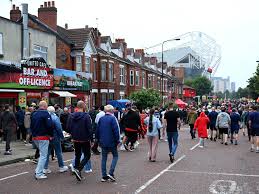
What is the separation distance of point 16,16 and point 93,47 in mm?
7829

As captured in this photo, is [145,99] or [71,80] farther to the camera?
[145,99]

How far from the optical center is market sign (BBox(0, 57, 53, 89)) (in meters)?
22.5

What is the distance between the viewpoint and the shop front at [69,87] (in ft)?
93.4

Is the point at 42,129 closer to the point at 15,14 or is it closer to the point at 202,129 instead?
the point at 202,129

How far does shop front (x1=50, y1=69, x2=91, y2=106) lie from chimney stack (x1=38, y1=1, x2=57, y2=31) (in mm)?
5222

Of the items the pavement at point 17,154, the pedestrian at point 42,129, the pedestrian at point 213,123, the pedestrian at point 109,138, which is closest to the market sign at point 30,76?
the pavement at point 17,154

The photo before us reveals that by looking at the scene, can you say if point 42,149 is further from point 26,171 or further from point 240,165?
point 240,165

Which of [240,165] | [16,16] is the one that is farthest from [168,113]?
[16,16]

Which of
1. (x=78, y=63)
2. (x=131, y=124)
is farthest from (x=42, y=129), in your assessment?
(x=78, y=63)

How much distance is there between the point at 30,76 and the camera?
2475cm

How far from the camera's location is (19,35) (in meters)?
26.0

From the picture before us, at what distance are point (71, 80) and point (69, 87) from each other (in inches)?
22.2

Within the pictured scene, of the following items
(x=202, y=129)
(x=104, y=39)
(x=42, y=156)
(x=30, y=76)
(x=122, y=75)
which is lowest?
(x=42, y=156)

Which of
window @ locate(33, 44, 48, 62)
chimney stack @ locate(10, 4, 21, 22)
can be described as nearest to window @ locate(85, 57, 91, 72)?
window @ locate(33, 44, 48, 62)
